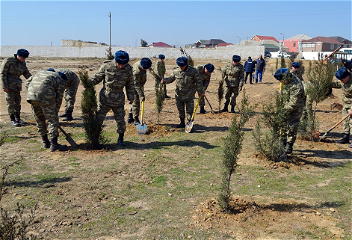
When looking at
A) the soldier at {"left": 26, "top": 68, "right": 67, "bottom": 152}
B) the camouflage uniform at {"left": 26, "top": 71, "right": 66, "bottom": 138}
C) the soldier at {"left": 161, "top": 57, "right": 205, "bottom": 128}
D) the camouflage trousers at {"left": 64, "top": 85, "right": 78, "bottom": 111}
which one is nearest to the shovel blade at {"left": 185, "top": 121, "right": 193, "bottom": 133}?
the soldier at {"left": 161, "top": 57, "right": 205, "bottom": 128}

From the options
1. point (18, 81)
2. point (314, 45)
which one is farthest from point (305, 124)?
point (314, 45)

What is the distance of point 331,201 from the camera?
16.7 ft

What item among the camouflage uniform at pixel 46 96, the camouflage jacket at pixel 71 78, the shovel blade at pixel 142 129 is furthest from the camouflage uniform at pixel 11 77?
the shovel blade at pixel 142 129

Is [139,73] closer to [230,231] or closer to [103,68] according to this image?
[103,68]

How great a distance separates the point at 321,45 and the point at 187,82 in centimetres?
7031

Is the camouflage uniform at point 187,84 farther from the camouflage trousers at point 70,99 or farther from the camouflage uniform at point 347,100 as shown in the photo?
the camouflage uniform at point 347,100

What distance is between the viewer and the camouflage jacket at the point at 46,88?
6789 millimetres

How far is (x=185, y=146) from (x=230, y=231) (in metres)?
3.92

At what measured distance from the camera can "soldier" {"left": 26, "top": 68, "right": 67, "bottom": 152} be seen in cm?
681

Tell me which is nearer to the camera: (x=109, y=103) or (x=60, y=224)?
(x=60, y=224)

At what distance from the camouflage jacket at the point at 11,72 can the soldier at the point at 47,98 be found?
2.61m

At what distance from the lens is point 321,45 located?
70.7 meters

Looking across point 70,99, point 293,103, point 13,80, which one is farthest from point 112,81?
point 293,103

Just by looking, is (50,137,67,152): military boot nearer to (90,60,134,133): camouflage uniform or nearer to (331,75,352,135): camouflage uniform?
(90,60,134,133): camouflage uniform
